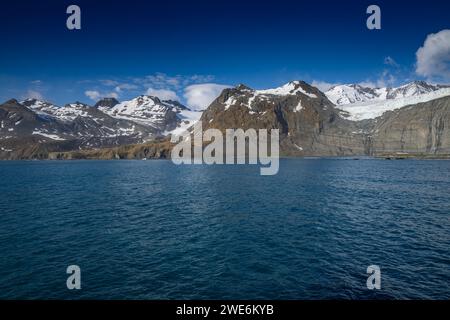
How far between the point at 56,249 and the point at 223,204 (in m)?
A: 38.2

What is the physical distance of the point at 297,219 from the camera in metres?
54.8

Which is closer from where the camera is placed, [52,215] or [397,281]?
[397,281]

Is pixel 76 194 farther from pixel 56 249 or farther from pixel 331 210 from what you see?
pixel 331 210

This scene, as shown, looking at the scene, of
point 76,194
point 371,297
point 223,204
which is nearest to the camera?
point 371,297

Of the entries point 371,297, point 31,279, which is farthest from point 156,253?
point 371,297
